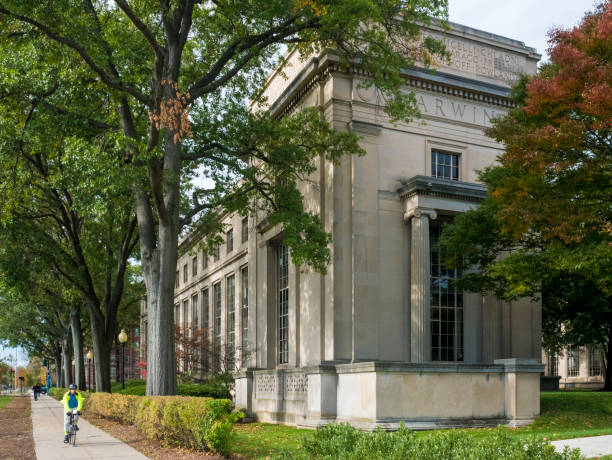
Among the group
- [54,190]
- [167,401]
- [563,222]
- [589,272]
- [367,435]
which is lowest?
[167,401]

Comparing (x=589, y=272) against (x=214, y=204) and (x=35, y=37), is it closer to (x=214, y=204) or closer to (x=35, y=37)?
(x=214, y=204)

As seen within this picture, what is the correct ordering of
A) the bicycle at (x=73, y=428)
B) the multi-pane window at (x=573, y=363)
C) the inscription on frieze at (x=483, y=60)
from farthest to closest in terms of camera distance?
the multi-pane window at (x=573, y=363) < the inscription on frieze at (x=483, y=60) < the bicycle at (x=73, y=428)

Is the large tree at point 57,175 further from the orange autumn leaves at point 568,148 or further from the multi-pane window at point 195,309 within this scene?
the multi-pane window at point 195,309

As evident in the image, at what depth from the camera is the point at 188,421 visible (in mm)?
15000

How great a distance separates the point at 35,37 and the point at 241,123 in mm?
7557

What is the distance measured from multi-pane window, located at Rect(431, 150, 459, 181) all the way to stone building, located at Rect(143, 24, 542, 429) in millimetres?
48

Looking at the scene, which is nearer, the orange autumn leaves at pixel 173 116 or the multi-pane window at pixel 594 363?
the orange autumn leaves at pixel 173 116

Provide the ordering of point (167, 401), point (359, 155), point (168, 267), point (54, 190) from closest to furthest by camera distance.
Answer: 1. point (167, 401)
2. point (168, 267)
3. point (359, 155)
4. point (54, 190)

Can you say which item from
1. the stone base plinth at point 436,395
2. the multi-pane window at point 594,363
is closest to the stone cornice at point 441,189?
the stone base plinth at point 436,395

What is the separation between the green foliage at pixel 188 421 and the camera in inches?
548

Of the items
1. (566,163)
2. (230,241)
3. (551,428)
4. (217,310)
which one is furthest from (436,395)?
(217,310)

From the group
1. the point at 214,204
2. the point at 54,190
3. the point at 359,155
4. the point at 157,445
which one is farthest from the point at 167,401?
the point at 54,190

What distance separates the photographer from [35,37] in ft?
65.0

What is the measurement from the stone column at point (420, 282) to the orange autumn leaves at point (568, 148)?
5.93m
